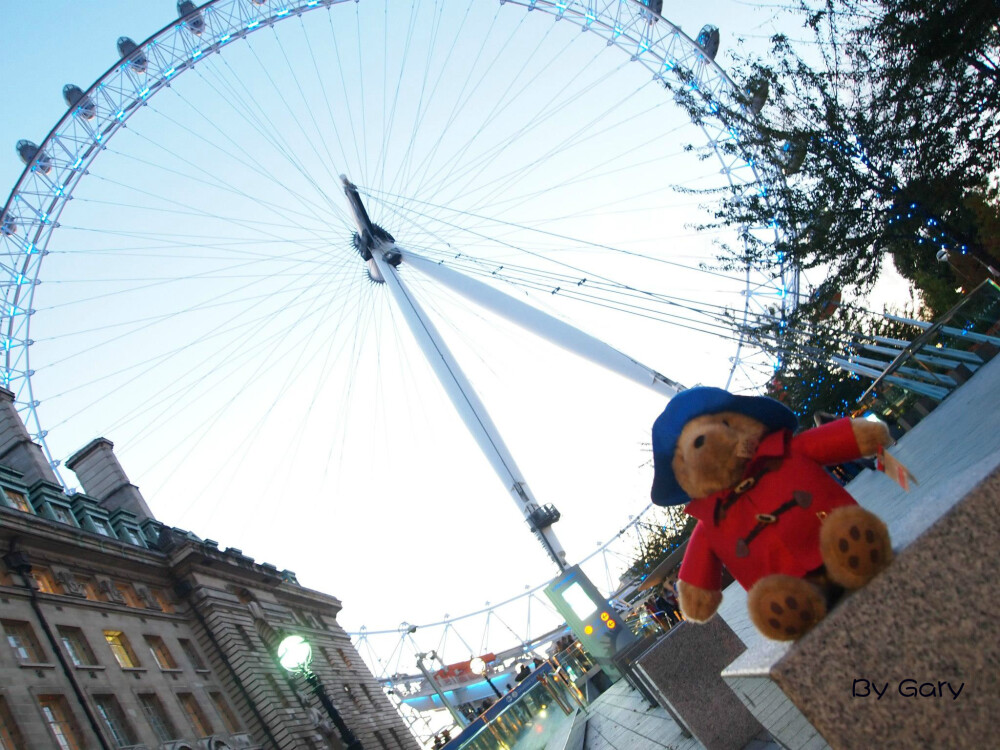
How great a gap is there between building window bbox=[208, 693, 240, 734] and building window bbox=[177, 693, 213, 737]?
101 cm

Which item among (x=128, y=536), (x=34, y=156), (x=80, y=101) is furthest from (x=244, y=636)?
(x=80, y=101)

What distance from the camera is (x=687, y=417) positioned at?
16.9 ft

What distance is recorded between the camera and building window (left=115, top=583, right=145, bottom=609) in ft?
84.9

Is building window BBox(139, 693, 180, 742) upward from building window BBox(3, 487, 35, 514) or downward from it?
downward

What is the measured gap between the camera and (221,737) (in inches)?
960

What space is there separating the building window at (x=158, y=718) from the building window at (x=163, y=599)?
4391 mm

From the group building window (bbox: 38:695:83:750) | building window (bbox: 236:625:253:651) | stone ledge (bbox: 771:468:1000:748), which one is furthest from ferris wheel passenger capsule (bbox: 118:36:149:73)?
stone ledge (bbox: 771:468:1000:748)

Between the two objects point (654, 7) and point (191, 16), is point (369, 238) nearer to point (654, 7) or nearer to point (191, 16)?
point (191, 16)

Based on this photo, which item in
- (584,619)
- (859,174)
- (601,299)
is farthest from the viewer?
(584,619)

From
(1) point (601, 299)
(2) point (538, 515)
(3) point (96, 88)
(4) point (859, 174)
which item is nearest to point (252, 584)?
(2) point (538, 515)

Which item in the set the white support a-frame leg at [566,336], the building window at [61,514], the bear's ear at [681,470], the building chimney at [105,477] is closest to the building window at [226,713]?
the building window at [61,514]

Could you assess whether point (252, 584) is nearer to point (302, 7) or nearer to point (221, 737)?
point (221, 737)

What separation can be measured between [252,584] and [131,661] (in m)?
9.74

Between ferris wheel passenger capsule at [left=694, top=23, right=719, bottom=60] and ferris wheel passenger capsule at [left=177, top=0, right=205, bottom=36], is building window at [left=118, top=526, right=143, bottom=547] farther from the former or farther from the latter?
ferris wheel passenger capsule at [left=694, top=23, right=719, bottom=60]
